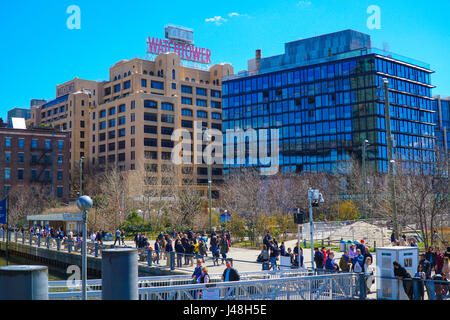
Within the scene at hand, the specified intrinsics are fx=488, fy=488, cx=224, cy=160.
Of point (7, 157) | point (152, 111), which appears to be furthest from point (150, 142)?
point (7, 157)

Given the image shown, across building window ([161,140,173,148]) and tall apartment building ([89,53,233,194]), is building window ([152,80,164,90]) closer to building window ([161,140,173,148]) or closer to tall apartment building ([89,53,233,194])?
tall apartment building ([89,53,233,194])

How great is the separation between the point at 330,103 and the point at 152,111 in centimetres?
3606

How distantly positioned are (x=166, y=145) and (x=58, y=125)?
116ft

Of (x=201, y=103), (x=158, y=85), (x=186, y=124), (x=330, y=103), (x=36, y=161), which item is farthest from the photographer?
(x=201, y=103)

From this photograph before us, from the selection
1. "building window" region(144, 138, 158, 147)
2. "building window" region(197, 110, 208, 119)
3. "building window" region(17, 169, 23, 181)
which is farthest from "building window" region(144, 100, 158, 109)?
"building window" region(17, 169, 23, 181)

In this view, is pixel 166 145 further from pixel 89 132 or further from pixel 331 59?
pixel 331 59

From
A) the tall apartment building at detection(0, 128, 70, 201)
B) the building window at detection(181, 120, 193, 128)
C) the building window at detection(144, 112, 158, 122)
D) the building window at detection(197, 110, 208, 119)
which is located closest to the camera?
the tall apartment building at detection(0, 128, 70, 201)

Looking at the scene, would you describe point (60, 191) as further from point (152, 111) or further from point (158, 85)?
point (158, 85)

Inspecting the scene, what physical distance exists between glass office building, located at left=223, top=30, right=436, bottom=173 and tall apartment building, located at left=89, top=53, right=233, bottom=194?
282 inches

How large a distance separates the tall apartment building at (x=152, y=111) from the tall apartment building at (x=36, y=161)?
41.2ft

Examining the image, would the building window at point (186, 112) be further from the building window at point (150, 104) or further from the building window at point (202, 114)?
the building window at point (150, 104)

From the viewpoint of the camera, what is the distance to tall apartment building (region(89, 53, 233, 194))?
100375 mm

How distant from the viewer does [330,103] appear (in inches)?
3661

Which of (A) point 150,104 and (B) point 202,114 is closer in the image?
(A) point 150,104
